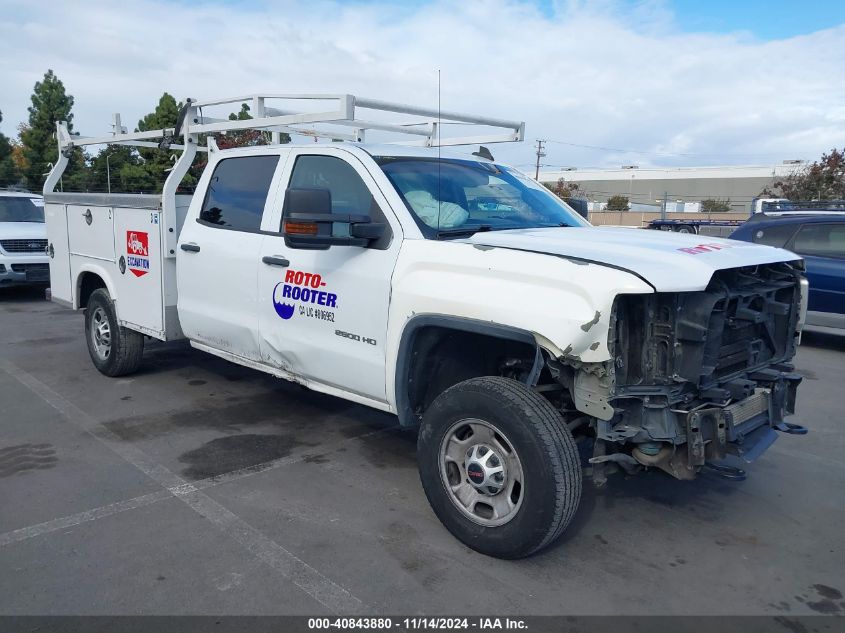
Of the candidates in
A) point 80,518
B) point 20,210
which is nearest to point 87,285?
point 80,518

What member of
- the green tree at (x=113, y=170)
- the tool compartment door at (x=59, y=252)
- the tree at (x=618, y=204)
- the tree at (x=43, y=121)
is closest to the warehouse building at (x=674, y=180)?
the tree at (x=618, y=204)

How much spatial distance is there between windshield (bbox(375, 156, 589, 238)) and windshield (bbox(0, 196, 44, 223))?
10202 millimetres

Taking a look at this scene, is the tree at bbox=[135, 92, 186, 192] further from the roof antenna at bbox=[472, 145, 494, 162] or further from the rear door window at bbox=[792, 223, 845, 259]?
the rear door window at bbox=[792, 223, 845, 259]

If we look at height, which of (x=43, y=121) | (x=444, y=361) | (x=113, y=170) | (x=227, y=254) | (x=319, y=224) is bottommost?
(x=444, y=361)

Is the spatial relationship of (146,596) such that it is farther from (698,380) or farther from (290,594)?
(698,380)

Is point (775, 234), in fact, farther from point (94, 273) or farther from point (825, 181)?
point (825, 181)

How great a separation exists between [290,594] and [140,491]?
4.98 feet

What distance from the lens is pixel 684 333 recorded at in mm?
3303

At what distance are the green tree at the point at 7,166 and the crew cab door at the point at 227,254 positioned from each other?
95.4ft

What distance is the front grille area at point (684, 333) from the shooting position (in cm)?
330

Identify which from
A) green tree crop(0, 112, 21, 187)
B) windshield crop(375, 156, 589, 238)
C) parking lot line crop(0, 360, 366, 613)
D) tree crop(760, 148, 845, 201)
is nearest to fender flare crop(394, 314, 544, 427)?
windshield crop(375, 156, 589, 238)

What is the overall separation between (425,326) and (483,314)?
44cm

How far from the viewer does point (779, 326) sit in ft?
13.5

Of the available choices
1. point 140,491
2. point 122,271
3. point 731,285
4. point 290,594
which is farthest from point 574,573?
point 122,271
